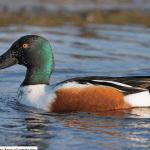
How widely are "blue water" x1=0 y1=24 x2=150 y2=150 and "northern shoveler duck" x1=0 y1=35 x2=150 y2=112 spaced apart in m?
0.16

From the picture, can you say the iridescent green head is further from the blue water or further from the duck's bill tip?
the blue water

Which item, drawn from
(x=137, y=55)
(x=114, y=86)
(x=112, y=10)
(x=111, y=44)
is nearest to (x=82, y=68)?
(x=137, y=55)

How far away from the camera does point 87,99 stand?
650 cm

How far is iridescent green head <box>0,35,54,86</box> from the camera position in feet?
23.1

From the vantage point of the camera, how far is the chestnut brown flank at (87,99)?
21.3ft

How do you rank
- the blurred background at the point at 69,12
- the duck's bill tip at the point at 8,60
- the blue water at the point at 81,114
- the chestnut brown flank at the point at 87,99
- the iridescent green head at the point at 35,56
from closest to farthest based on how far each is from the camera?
the blue water at the point at 81,114
the chestnut brown flank at the point at 87,99
the iridescent green head at the point at 35,56
the duck's bill tip at the point at 8,60
the blurred background at the point at 69,12

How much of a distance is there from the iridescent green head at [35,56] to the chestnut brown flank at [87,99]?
71cm

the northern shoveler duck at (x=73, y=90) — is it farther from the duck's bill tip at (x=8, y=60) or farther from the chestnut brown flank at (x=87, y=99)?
the duck's bill tip at (x=8, y=60)

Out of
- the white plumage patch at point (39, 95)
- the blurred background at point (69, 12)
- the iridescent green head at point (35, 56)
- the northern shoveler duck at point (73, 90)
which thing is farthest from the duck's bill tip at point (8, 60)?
the blurred background at point (69, 12)

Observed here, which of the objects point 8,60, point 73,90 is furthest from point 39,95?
point 8,60

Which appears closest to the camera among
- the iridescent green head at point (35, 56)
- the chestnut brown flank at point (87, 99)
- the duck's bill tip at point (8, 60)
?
the chestnut brown flank at point (87, 99)

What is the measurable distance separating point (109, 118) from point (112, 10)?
13.0m

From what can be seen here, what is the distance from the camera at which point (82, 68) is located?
34.6ft

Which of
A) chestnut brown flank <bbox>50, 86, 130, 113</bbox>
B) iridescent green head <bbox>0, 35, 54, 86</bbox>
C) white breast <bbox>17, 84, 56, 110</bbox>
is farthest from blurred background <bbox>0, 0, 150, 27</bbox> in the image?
chestnut brown flank <bbox>50, 86, 130, 113</bbox>
